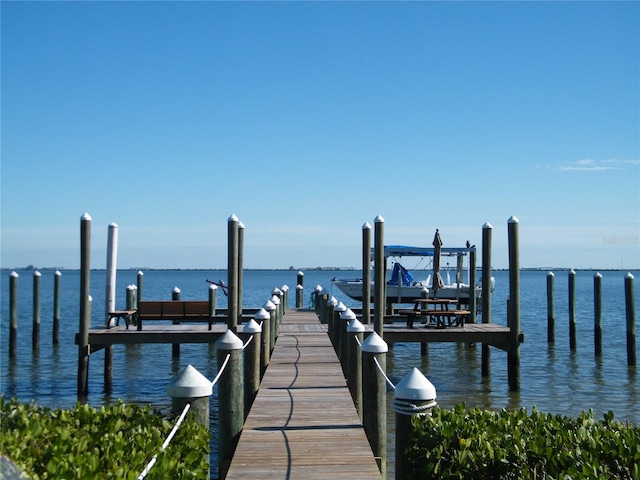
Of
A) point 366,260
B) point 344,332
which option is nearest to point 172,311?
point 366,260

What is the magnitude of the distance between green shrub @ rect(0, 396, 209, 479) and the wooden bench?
479 inches

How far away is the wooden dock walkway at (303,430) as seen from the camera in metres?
6.02

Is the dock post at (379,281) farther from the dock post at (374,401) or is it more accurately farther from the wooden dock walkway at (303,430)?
the dock post at (374,401)

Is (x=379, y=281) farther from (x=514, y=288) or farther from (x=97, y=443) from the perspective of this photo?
(x=97, y=443)

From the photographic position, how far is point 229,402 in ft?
25.0

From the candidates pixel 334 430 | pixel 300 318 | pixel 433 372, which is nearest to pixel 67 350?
pixel 300 318

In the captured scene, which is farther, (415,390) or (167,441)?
(415,390)

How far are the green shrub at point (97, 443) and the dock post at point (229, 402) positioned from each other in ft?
9.00

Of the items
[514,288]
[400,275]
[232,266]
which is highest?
[232,266]

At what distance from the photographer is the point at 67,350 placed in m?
25.8

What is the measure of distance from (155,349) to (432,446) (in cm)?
2380

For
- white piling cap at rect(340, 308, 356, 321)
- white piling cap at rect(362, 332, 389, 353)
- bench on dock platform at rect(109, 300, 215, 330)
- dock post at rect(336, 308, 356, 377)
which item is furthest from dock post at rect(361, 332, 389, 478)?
bench on dock platform at rect(109, 300, 215, 330)

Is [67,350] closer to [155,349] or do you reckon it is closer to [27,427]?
[155,349]

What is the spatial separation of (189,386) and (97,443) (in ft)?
3.69
